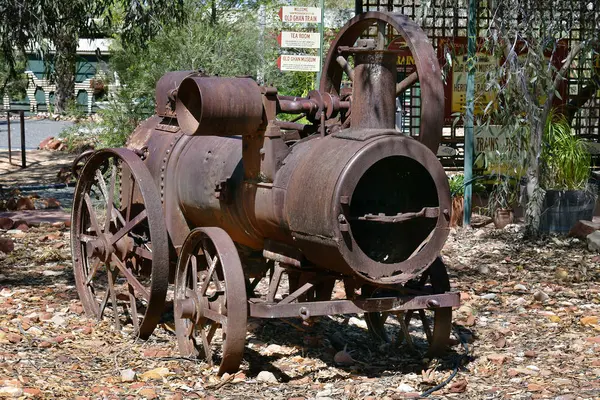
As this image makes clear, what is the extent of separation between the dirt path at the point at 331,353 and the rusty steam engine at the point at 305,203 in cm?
19

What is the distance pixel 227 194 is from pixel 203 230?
34 cm

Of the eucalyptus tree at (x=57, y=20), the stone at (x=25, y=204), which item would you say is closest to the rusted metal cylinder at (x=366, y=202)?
the eucalyptus tree at (x=57, y=20)

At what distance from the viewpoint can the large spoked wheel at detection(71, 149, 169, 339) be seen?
533 centimetres

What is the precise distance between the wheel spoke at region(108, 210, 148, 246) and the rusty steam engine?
15 mm

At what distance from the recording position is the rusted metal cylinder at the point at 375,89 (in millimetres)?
4680

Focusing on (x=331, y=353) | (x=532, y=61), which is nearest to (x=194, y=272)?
(x=331, y=353)

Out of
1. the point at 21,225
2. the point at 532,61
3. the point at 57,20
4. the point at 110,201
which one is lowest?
the point at 21,225

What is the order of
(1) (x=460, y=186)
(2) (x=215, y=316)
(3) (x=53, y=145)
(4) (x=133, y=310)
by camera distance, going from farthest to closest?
1. (3) (x=53, y=145)
2. (1) (x=460, y=186)
3. (4) (x=133, y=310)
4. (2) (x=215, y=316)

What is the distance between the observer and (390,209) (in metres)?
4.74

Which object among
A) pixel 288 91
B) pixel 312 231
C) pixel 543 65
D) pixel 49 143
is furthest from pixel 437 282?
pixel 49 143

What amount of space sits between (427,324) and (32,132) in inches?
813

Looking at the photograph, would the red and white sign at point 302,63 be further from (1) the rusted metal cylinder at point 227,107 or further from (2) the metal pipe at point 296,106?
(1) the rusted metal cylinder at point 227,107

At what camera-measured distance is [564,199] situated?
8.65 m

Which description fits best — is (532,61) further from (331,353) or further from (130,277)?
(130,277)
